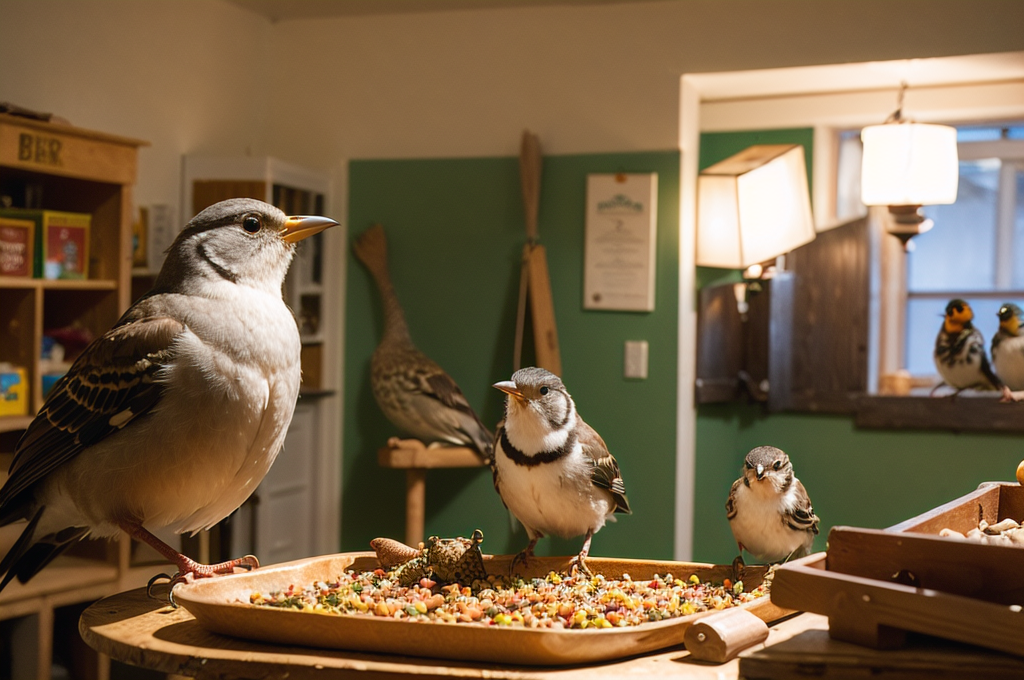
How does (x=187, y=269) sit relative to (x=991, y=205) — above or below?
below

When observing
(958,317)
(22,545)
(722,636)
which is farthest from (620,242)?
(722,636)

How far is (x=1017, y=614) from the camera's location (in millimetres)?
1119

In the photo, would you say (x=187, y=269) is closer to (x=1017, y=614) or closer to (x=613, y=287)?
(x=1017, y=614)

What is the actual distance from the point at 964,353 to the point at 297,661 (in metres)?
3.31

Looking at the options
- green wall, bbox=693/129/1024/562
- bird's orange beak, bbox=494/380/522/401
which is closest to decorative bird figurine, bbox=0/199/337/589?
bird's orange beak, bbox=494/380/522/401

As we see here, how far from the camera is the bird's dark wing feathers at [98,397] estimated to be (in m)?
1.57

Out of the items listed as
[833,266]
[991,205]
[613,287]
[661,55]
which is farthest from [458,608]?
[991,205]

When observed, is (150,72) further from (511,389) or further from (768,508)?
(768,508)

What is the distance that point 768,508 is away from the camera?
188cm

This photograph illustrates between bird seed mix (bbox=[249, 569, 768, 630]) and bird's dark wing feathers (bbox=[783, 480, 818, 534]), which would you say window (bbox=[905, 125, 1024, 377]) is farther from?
bird seed mix (bbox=[249, 569, 768, 630])

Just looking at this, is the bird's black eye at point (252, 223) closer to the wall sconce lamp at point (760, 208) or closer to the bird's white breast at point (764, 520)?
the bird's white breast at point (764, 520)

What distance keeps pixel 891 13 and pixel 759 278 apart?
1.09 metres

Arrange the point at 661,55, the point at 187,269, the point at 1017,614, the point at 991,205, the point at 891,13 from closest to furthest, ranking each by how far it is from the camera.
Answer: the point at 1017,614, the point at 187,269, the point at 891,13, the point at 661,55, the point at 991,205

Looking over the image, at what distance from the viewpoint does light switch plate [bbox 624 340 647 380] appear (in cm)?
400
